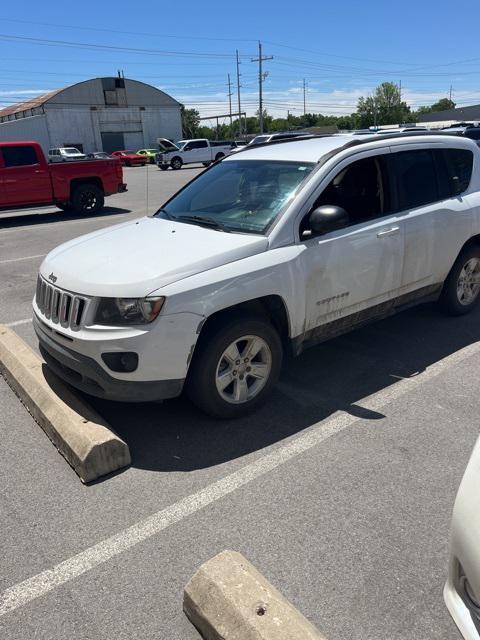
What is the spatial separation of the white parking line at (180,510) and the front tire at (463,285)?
1518 millimetres

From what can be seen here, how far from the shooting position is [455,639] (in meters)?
2.14

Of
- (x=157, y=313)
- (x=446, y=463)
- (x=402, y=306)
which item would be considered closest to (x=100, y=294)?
(x=157, y=313)

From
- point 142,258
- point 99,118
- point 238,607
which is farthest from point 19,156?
point 99,118

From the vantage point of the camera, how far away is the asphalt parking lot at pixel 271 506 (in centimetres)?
230

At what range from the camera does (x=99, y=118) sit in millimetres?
59156

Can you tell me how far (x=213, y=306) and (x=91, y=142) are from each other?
61124mm

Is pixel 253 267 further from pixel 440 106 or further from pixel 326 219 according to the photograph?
pixel 440 106

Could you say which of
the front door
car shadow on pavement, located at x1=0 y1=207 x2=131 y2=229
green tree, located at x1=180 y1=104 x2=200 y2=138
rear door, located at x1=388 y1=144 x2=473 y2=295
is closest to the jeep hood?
the front door

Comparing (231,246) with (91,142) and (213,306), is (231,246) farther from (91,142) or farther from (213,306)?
(91,142)

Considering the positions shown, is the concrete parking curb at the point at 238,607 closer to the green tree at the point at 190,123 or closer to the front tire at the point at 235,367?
the front tire at the point at 235,367

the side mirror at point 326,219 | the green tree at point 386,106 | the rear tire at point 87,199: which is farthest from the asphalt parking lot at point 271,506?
the green tree at point 386,106

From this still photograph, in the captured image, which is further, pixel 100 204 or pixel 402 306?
pixel 100 204

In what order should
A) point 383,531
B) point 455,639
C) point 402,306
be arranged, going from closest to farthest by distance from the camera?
point 455,639, point 383,531, point 402,306

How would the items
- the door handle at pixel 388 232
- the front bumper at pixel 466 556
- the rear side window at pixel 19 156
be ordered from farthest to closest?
the rear side window at pixel 19 156
the door handle at pixel 388 232
the front bumper at pixel 466 556
